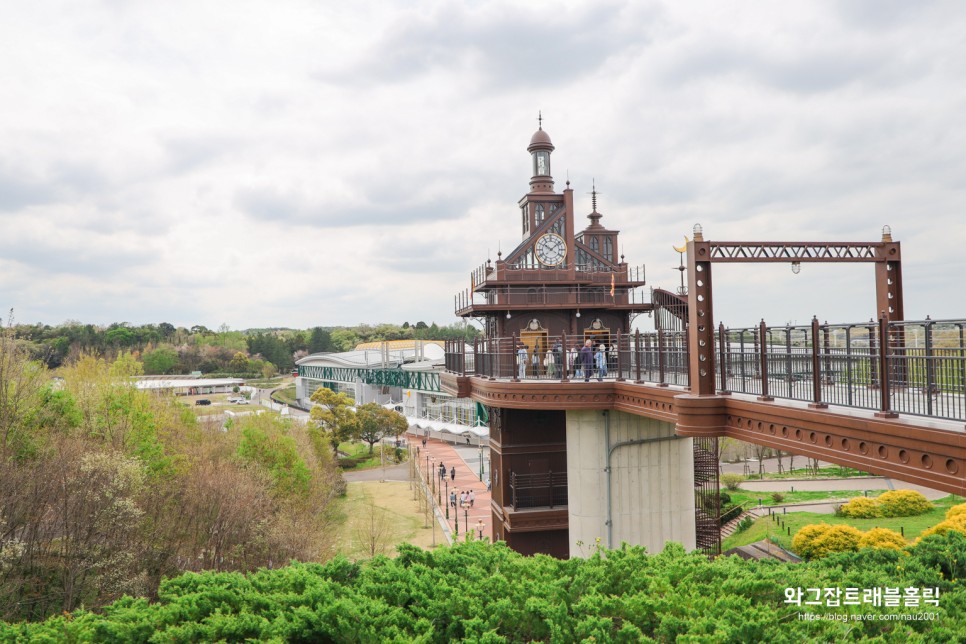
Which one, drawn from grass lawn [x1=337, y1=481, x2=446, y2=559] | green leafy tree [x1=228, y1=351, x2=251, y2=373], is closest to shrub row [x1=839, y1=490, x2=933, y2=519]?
grass lawn [x1=337, y1=481, x2=446, y2=559]

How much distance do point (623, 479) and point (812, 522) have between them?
1584 centimetres

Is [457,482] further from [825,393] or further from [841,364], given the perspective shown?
[841,364]

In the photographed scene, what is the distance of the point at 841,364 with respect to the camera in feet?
32.0

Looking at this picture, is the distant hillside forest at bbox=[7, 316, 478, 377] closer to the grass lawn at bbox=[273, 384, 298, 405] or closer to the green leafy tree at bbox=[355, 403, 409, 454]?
the grass lawn at bbox=[273, 384, 298, 405]

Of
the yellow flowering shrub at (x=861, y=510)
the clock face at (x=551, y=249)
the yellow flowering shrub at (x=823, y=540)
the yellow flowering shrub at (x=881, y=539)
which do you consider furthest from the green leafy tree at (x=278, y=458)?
the yellow flowering shrub at (x=861, y=510)

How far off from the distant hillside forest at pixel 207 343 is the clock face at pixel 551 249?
2542 inches

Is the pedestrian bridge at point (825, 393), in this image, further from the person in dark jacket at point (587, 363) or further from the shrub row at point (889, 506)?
the shrub row at point (889, 506)

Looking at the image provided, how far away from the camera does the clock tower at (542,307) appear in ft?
63.9

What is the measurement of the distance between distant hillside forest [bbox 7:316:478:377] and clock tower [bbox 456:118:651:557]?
63.7 metres

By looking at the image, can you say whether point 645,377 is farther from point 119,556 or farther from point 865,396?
point 119,556

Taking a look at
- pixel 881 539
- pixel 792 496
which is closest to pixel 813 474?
pixel 792 496

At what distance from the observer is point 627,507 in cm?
1717

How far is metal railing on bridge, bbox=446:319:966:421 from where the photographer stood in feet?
26.5

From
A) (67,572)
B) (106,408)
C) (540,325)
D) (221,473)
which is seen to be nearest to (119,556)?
(67,572)
